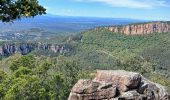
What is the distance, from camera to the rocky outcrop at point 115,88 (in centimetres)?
3816

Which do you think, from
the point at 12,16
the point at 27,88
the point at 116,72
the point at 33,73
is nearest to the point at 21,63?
the point at 33,73

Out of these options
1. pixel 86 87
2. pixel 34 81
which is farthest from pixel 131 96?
pixel 34 81

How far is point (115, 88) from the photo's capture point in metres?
38.3

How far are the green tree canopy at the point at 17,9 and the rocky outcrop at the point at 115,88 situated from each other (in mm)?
22013

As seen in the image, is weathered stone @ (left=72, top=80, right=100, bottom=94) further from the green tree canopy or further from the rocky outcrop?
the green tree canopy

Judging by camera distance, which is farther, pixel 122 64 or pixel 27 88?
pixel 122 64

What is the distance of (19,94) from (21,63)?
1708 cm

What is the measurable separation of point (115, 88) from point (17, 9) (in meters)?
22.8

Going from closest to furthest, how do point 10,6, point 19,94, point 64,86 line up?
1. point 10,6
2. point 19,94
3. point 64,86

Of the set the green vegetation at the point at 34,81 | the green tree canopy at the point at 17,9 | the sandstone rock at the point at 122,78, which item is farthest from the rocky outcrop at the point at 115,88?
the green vegetation at the point at 34,81

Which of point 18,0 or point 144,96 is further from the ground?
point 18,0

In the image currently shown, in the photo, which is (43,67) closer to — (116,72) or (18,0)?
(116,72)

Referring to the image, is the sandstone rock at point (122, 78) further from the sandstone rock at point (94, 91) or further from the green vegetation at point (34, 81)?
the green vegetation at point (34, 81)

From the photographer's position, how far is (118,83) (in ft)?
129
